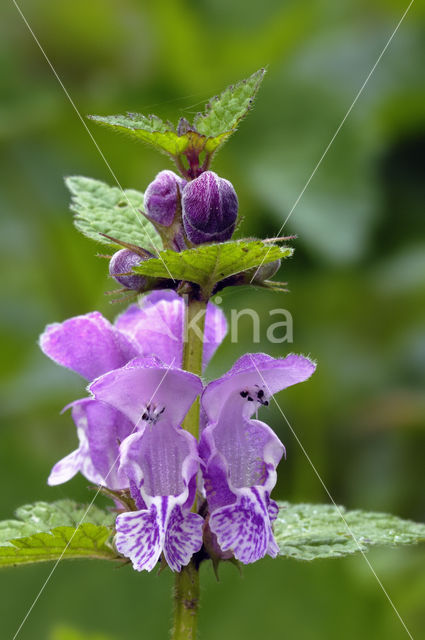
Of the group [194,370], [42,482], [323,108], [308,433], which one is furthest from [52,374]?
[194,370]

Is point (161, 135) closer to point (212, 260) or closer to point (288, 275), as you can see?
point (212, 260)

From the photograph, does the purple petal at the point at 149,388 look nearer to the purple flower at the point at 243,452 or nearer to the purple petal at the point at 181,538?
the purple flower at the point at 243,452

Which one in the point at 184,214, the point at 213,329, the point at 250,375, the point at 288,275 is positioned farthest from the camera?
the point at 288,275

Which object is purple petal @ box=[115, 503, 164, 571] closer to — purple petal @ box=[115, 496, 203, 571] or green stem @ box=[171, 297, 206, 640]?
purple petal @ box=[115, 496, 203, 571]

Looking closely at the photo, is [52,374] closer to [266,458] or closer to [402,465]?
→ [402,465]

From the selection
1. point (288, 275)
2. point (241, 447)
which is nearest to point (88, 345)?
point (241, 447)

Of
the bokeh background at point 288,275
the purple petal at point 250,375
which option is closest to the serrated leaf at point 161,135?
the purple petal at point 250,375
